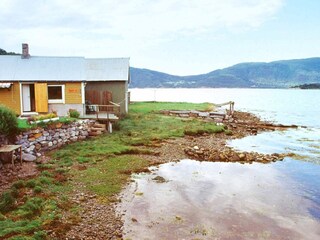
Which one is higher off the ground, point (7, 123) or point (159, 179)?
point (7, 123)

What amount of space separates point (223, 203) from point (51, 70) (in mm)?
20009

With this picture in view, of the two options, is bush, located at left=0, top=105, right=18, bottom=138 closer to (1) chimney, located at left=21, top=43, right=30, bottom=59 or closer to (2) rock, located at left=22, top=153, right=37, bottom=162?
(2) rock, located at left=22, top=153, right=37, bottom=162

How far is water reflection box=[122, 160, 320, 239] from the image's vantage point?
9368 mm

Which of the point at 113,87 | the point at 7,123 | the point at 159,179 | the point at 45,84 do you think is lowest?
the point at 159,179

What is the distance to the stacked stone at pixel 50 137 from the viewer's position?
52.3 feet

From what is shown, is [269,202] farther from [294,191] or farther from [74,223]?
[74,223]

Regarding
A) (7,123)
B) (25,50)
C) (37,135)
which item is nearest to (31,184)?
(7,123)

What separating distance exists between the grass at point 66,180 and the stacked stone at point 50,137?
679 mm

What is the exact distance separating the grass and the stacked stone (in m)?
0.68

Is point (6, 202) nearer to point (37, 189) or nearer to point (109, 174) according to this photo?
point (37, 189)

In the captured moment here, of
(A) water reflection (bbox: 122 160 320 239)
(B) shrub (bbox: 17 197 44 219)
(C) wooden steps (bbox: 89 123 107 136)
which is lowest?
(A) water reflection (bbox: 122 160 320 239)

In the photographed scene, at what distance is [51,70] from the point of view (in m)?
25.9

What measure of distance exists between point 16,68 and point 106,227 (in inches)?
830

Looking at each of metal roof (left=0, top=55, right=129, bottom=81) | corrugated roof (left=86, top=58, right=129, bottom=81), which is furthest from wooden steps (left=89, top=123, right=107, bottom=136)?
corrugated roof (left=86, top=58, right=129, bottom=81)
